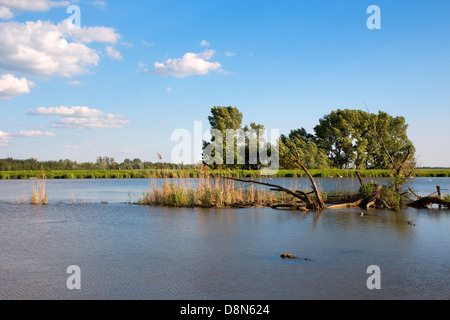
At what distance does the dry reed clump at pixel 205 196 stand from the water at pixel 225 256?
120 inches

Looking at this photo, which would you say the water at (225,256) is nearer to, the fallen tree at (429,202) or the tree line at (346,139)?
the fallen tree at (429,202)

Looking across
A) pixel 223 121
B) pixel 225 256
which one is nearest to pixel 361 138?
pixel 223 121

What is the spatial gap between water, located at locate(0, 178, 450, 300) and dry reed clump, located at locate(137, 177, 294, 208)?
10.0 feet

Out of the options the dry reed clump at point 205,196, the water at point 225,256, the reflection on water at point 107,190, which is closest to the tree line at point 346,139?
the reflection on water at point 107,190

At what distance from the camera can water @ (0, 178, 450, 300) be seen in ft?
16.4

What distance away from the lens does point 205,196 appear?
601 inches

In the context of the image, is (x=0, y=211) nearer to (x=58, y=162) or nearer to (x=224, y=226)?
(x=224, y=226)

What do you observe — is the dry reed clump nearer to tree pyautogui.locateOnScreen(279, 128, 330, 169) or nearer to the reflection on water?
the reflection on water

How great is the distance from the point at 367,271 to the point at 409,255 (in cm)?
164

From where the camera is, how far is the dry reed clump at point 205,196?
15.2 m

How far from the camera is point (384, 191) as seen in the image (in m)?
15.1

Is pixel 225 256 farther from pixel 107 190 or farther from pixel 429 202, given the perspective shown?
pixel 107 190

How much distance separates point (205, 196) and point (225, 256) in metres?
8.49

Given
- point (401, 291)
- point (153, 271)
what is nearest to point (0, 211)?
point (153, 271)
